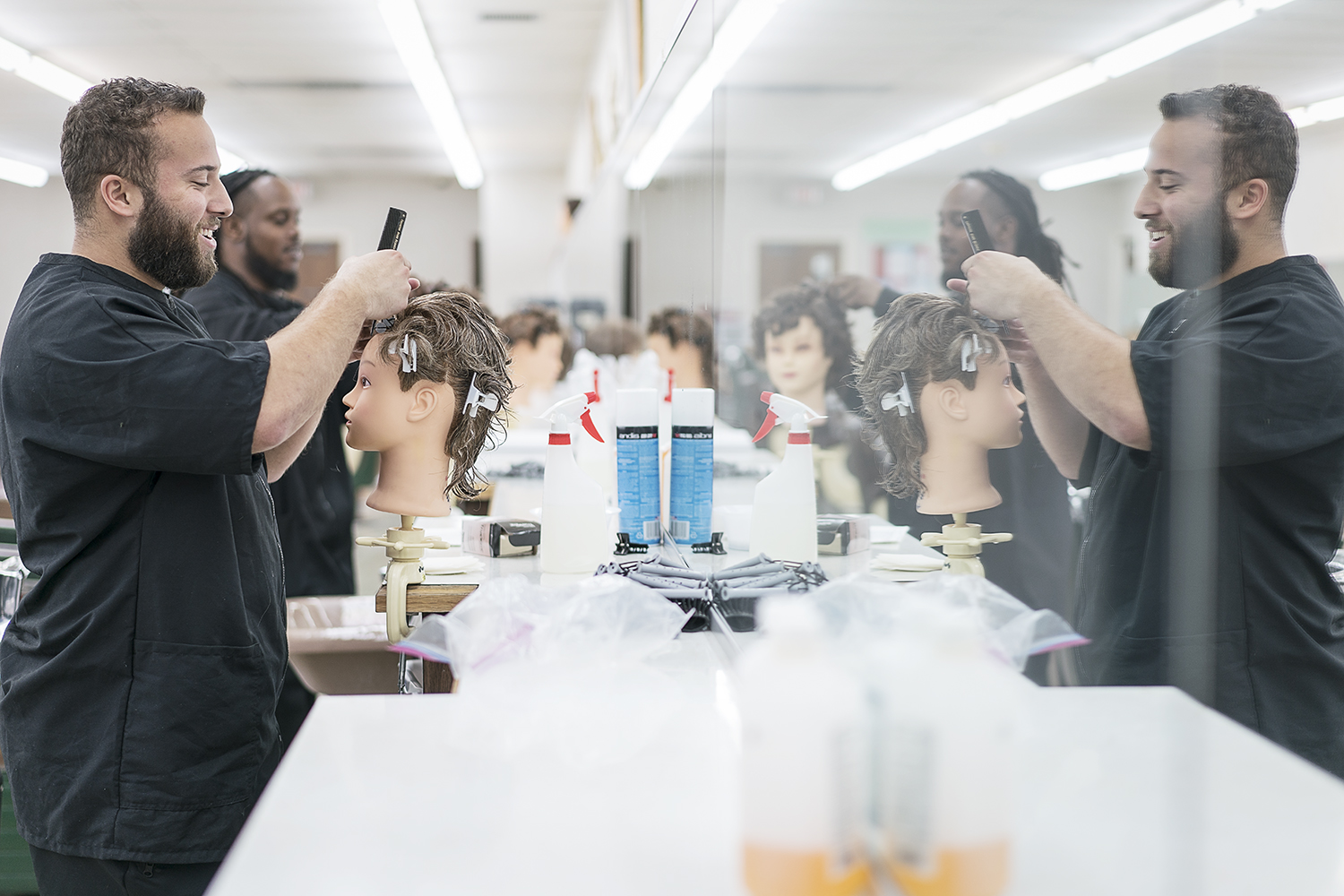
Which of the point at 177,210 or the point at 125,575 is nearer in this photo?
the point at 125,575

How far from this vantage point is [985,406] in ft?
4.01

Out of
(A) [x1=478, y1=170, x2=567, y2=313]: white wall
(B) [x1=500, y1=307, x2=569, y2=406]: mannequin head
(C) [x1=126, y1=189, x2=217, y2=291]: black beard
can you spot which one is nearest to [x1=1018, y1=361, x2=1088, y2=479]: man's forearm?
(C) [x1=126, y1=189, x2=217, y2=291]: black beard

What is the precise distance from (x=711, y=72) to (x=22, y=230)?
304cm

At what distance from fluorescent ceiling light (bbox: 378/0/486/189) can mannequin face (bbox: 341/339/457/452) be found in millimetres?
3840

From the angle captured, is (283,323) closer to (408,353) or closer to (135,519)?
(408,353)

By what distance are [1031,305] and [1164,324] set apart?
5.5 inches

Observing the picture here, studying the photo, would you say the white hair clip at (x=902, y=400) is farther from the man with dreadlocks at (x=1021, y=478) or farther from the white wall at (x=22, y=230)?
the white wall at (x=22, y=230)

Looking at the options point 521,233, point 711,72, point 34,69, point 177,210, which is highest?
point 521,233

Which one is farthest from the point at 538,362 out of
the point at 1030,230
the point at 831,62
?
the point at 1030,230

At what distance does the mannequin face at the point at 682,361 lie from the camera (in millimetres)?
2566

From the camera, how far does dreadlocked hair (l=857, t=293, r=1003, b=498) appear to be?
47.9 inches

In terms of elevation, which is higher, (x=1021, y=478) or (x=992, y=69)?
(x=992, y=69)

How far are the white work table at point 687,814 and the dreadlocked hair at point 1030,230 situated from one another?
45 centimetres

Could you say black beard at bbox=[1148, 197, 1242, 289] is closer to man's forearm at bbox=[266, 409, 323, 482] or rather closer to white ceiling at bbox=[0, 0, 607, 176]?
man's forearm at bbox=[266, 409, 323, 482]
